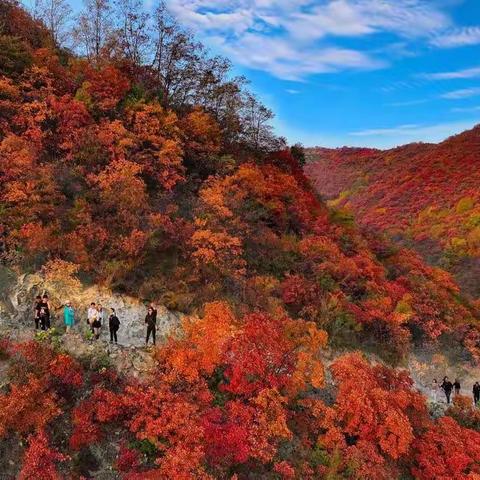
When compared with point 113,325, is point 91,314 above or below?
above

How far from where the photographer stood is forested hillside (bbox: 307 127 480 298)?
209 feet

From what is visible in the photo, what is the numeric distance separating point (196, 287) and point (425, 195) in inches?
2744

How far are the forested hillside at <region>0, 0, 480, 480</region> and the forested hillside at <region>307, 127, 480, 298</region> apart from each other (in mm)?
28701

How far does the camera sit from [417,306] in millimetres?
29094

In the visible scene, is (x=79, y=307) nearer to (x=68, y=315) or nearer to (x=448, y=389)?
(x=68, y=315)

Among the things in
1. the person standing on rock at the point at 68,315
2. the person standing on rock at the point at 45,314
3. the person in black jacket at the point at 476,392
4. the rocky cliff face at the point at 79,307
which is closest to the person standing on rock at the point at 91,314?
the person standing on rock at the point at 68,315

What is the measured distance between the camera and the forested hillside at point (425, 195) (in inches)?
2509

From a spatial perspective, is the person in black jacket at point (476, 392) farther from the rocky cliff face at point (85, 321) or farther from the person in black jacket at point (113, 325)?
the person in black jacket at point (113, 325)

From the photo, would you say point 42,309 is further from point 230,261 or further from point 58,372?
point 230,261

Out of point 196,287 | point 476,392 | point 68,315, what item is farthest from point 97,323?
point 476,392

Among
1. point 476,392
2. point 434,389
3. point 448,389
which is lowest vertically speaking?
point 434,389

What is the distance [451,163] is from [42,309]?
277 ft

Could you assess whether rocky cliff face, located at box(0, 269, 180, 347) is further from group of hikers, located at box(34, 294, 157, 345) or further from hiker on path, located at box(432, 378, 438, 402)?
hiker on path, located at box(432, 378, 438, 402)

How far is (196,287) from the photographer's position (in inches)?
844
